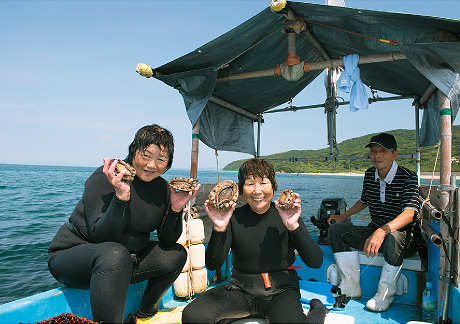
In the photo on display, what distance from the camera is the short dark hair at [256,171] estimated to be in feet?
8.13

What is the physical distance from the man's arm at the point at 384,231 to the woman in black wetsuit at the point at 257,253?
3.26ft

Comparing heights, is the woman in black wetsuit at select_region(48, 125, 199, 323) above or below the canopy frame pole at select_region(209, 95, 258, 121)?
below

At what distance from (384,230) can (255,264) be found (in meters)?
1.56

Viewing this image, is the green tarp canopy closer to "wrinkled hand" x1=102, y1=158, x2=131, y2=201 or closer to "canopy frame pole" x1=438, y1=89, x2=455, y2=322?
"canopy frame pole" x1=438, y1=89, x2=455, y2=322

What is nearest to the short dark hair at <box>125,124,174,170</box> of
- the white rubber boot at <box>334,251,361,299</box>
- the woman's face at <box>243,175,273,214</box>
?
the woman's face at <box>243,175,273,214</box>

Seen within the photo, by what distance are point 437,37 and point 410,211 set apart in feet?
6.18

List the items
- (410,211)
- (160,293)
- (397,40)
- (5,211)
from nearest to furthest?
(160,293)
(410,211)
(397,40)
(5,211)

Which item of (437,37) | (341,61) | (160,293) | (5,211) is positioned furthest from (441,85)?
(5,211)

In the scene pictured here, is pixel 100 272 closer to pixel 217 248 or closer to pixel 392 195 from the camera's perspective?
pixel 217 248

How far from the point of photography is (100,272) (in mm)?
2080

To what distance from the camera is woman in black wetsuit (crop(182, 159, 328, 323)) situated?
7.29 ft

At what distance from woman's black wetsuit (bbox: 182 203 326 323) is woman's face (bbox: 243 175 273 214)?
152 mm

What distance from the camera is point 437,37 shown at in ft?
10.8

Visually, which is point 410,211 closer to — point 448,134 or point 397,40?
point 448,134
